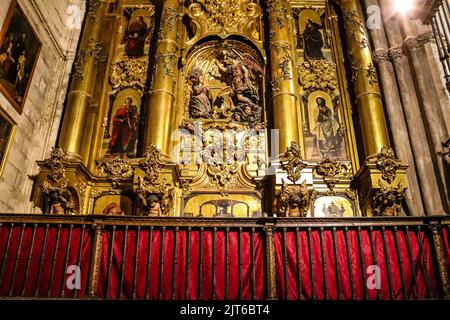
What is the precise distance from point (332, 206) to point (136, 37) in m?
6.75

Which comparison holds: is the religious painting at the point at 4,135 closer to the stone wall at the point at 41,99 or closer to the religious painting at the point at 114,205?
the stone wall at the point at 41,99

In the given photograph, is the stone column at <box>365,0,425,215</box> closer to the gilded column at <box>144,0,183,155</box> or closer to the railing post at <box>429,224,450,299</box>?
the railing post at <box>429,224,450,299</box>

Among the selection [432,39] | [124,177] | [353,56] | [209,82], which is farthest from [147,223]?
[432,39]

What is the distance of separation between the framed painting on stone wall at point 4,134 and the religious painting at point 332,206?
6.22 m

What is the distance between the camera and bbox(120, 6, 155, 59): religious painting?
10945mm

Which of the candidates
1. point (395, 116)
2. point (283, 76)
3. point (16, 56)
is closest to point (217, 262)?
point (283, 76)

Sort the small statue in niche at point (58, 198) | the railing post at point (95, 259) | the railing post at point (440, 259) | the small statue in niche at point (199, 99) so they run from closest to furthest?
the railing post at point (440, 259) < the railing post at point (95, 259) < the small statue in niche at point (58, 198) < the small statue in niche at point (199, 99)

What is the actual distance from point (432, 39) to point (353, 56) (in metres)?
1.71

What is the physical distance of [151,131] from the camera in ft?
29.8

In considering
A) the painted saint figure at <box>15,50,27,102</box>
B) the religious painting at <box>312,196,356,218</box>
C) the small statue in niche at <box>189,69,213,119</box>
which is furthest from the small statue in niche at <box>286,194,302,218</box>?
the painted saint figure at <box>15,50,27,102</box>

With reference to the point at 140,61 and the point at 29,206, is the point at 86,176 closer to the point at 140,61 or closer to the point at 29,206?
the point at 29,206

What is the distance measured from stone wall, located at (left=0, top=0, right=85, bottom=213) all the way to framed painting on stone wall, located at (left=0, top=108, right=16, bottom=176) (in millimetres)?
148

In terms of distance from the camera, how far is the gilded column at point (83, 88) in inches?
354

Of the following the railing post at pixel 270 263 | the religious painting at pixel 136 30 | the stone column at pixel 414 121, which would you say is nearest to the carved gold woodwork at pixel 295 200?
the railing post at pixel 270 263
